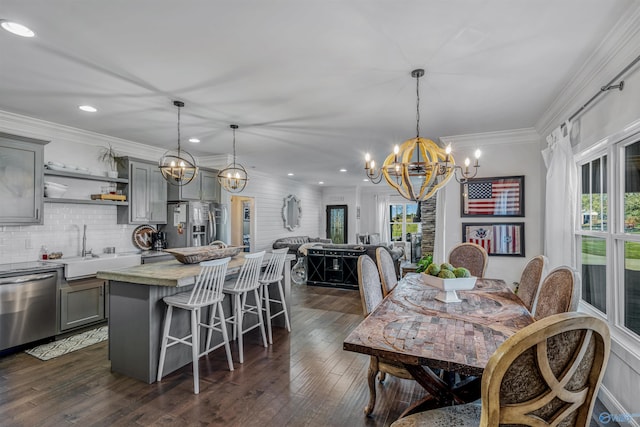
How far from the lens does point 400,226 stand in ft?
36.9

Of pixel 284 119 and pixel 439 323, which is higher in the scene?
pixel 284 119

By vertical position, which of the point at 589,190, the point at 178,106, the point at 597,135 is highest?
the point at 178,106

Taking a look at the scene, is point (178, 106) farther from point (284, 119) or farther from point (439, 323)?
point (439, 323)

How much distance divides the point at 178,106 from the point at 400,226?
30.0 feet

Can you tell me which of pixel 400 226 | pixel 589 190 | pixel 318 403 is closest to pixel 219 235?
pixel 318 403

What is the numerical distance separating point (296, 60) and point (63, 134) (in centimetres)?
373

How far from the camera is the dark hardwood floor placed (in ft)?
7.34

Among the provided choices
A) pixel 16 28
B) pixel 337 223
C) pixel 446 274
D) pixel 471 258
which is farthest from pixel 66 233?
pixel 337 223

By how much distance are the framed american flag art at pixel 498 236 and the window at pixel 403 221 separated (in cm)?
648

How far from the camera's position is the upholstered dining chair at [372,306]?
2045 mm

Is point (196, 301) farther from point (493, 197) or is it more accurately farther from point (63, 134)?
point (493, 197)

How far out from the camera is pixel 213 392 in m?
2.57

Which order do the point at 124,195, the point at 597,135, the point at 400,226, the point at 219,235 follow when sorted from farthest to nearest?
1. the point at 400,226
2. the point at 219,235
3. the point at 124,195
4. the point at 597,135

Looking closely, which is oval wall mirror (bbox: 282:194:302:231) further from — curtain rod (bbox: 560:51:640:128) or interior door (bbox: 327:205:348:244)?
curtain rod (bbox: 560:51:640:128)
